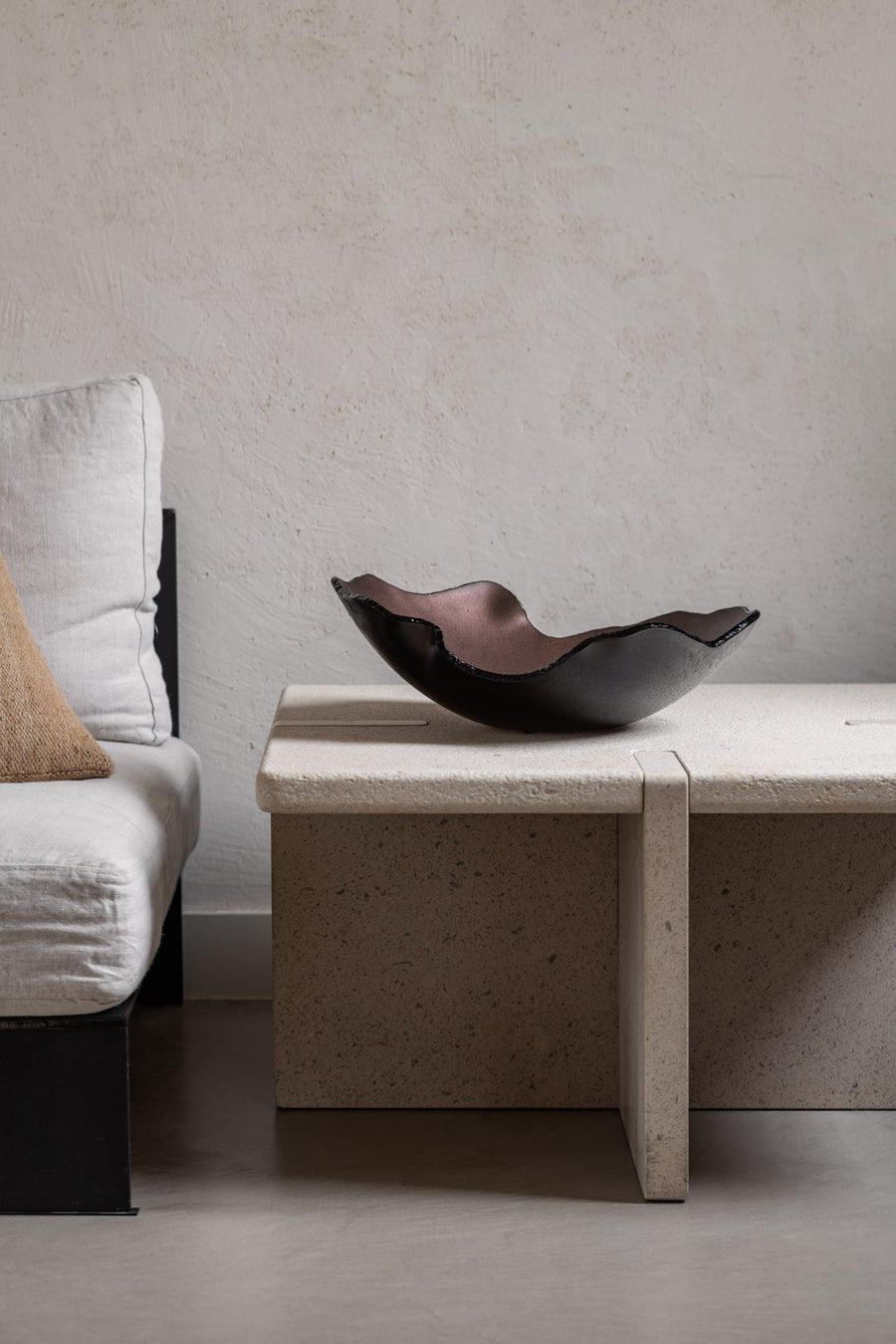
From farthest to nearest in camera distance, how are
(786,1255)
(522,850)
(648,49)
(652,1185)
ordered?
(648,49), (522,850), (652,1185), (786,1255)

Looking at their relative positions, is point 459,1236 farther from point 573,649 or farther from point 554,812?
point 573,649

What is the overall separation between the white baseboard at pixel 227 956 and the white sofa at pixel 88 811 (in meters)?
0.05

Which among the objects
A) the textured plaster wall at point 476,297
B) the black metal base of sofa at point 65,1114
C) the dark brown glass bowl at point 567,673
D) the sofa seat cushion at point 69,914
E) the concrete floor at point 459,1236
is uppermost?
the textured plaster wall at point 476,297

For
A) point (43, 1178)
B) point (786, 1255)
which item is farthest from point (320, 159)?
point (786, 1255)

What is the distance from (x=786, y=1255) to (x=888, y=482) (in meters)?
1.20

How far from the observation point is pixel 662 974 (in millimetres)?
1372

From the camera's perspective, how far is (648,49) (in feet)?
6.48

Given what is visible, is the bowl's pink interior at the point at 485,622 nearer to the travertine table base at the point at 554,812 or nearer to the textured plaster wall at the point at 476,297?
the travertine table base at the point at 554,812

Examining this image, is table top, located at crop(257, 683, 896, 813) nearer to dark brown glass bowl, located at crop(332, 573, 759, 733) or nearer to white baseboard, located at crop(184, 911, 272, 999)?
dark brown glass bowl, located at crop(332, 573, 759, 733)

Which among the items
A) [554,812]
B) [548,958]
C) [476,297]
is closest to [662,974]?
[554,812]

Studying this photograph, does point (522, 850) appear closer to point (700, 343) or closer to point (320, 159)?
point (700, 343)

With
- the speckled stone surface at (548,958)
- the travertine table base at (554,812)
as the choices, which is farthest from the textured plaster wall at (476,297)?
the speckled stone surface at (548,958)

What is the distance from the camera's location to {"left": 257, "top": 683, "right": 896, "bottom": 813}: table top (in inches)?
51.4

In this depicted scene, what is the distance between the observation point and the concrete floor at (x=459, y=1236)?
120cm
